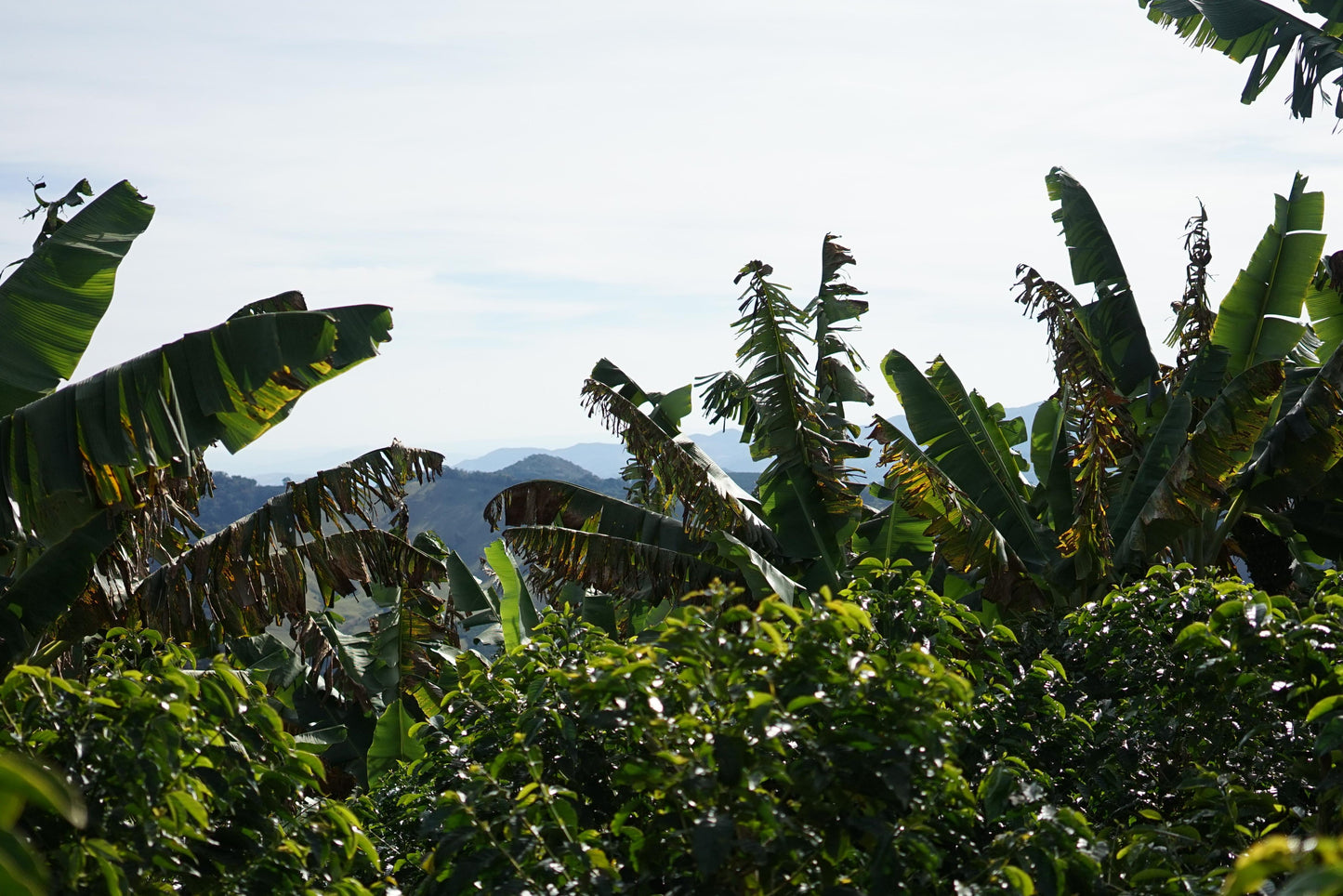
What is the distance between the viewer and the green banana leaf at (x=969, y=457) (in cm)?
1120

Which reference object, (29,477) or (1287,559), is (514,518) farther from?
(1287,559)

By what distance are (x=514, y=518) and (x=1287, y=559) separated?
951 cm

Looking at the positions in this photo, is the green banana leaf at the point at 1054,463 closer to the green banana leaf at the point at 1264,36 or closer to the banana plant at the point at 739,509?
the banana plant at the point at 739,509

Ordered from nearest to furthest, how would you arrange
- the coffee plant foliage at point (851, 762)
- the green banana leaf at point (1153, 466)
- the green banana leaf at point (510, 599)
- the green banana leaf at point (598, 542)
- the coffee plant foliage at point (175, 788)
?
the coffee plant foliage at point (175, 788), the coffee plant foliage at point (851, 762), the green banana leaf at point (510, 599), the green banana leaf at point (1153, 466), the green banana leaf at point (598, 542)

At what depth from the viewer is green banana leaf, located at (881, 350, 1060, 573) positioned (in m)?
11.2

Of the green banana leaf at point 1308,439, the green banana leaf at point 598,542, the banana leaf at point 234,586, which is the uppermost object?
the green banana leaf at point 1308,439

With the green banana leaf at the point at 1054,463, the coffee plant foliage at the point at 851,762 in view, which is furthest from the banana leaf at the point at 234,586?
the green banana leaf at the point at 1054,463

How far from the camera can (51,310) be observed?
23.7 feet

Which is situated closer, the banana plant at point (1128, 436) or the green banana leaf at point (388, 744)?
the banana plant at point (1128, 436)

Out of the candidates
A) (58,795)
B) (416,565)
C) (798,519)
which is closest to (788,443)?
(798,519)

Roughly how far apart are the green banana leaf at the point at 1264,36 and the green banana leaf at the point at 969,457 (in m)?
4.54

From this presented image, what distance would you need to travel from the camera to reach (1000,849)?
3.04 meters

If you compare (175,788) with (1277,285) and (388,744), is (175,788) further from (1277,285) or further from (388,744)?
(1277,285)

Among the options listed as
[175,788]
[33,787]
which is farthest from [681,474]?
[33,787]
